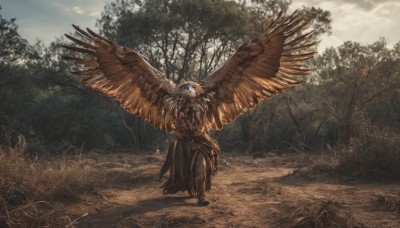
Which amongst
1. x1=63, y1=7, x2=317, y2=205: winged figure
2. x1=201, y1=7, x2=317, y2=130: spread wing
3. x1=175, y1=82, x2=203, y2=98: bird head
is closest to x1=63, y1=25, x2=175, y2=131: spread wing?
x1=63, y1=7, x2=317, y2=205: winged figure

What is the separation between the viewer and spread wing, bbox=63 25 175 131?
23.7ft

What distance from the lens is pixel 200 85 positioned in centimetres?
706

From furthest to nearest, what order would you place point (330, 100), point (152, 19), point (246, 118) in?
point (246, 118) < point (152, 19) < point (330, 100)

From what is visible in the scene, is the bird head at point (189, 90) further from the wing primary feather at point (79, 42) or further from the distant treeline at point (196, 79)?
the distant treeline at point (196, 79)

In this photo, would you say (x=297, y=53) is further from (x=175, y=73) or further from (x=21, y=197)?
(x=175, y=73)

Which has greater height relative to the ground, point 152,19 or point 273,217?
point 152,19

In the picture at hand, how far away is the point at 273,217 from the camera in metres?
5.84

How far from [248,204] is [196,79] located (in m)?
15.8

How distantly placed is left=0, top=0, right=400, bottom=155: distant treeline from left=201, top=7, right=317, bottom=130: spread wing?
11054 mm

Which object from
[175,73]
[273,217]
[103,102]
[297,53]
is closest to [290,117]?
[175,73]

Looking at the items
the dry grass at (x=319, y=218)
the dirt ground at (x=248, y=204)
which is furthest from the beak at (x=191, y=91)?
the dry grass at (x=319, y=218)

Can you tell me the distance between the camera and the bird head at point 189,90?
673 cm

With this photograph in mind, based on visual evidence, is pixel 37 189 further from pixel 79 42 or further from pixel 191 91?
pixel 191 91

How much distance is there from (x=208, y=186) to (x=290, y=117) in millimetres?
15584
